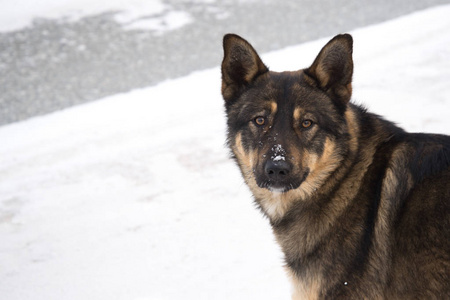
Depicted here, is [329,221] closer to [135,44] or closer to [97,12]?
[135,44]

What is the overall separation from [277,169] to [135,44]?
5.96m

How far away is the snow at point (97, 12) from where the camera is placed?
8531mm

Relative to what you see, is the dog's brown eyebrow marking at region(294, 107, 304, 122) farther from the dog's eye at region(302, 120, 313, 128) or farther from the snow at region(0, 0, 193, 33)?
the snow at region(0, 0, 193, 33)

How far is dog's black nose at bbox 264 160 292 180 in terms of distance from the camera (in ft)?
8.42

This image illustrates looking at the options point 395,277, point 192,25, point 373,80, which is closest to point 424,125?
point 373,80

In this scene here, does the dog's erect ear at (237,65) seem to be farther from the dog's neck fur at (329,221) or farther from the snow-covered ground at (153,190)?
the snow-covered ground at (153,190)

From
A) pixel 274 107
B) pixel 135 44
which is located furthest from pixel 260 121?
pixel 135 44

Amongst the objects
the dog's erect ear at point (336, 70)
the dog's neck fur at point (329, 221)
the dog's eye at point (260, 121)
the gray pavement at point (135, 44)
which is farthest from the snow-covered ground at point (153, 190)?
the dog's erect ear at point (336, 70)

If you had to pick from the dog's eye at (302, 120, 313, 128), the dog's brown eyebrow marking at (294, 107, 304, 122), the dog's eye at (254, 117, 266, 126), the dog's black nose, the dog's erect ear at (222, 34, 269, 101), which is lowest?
the dog's black nose

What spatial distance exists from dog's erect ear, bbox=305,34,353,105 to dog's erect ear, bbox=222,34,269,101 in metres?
0.32

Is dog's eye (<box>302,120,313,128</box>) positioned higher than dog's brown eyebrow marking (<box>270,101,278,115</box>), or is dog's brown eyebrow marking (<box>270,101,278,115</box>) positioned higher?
dog's brown eyebrow marking (<box>270,101,278,115</box>)

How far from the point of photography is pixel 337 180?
263 cm

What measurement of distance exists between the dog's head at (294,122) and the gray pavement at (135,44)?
401cm

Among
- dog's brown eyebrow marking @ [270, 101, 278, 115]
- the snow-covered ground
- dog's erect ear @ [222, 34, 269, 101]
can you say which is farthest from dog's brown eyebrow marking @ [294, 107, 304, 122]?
the snow-covered ground
